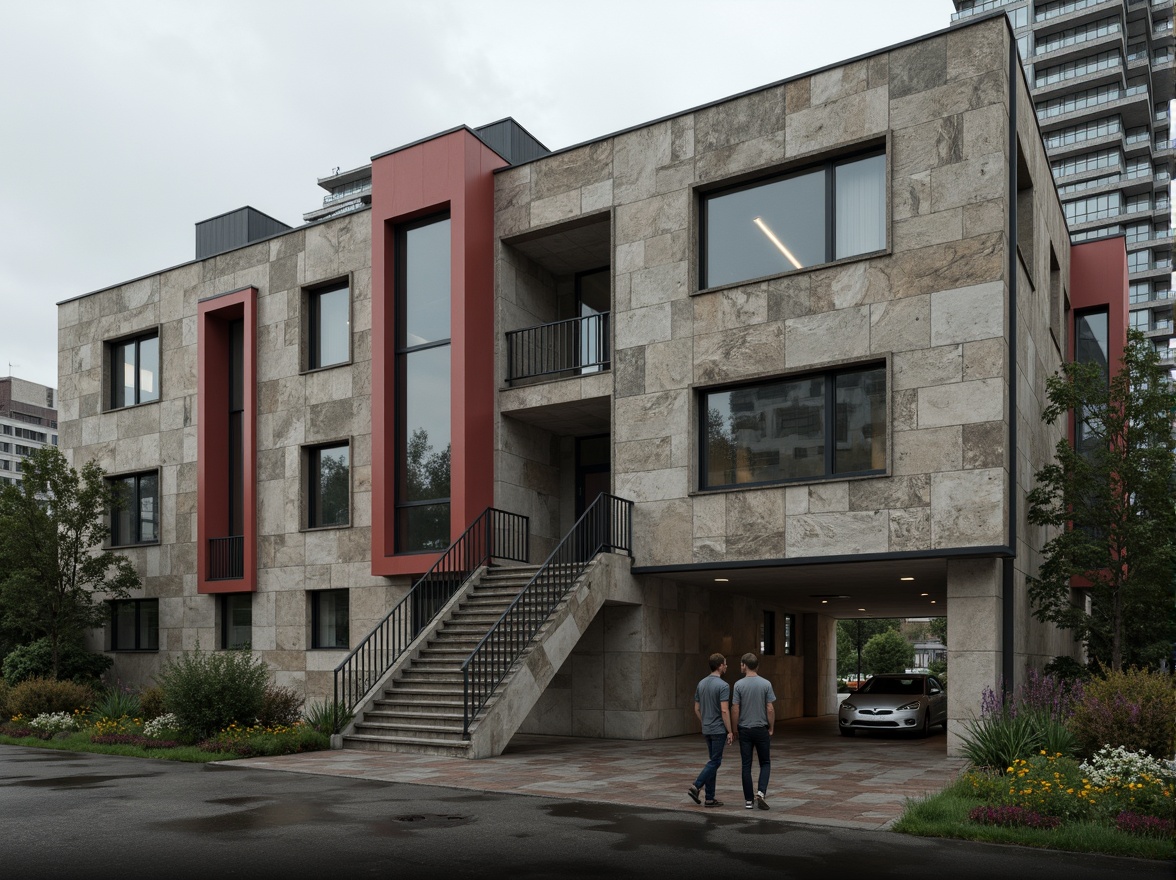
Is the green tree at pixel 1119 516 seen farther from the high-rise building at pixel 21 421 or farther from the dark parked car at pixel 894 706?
the high-rise building at pixel 21 421

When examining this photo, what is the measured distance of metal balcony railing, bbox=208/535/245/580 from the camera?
2464 centimetres

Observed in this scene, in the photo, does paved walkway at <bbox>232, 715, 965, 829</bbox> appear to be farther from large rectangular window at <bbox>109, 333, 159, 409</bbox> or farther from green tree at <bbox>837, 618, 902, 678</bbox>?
green tree at <bbox>837, 618, 902, 678</bbox>

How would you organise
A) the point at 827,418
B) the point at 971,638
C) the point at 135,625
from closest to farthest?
1. the point at 971,638
2. the point at 827,418
3. the point at 135,625

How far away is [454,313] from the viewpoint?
20.9 metres

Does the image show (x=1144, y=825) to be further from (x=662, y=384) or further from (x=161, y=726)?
(x=161, y=726)

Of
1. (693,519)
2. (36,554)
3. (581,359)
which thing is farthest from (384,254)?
(36,554)

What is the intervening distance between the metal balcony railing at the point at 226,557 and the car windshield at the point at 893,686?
14.4 m

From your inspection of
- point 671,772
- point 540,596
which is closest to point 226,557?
point 540,596

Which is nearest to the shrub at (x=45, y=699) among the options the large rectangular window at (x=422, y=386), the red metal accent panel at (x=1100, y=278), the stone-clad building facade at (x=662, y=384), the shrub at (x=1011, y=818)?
the stone-clad building facade at (x=662, y=384)

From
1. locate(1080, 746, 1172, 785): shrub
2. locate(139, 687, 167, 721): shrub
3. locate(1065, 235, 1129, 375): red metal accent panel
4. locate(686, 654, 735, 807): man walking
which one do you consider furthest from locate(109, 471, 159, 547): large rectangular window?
locate(1065, 235, 1129, 375): red metal accent panel

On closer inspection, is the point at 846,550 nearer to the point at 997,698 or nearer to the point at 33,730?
the point at 997,698

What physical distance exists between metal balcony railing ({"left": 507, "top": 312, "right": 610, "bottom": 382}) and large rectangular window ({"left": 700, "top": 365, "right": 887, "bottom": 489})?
3.49 metres

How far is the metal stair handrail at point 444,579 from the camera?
19.5m

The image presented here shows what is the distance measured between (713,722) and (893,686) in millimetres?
11745
